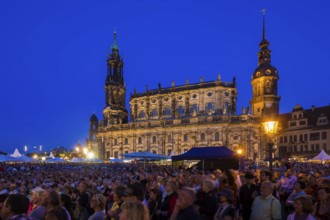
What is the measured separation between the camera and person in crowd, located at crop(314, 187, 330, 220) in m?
6.85

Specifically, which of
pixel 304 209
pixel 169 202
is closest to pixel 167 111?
pixel 169 202

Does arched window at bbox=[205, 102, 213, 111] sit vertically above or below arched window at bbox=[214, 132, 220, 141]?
above

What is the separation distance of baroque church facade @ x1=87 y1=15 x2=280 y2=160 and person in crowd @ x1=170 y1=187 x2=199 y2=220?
5798 cm

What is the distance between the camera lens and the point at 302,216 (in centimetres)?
606

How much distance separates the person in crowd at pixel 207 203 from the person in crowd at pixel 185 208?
1769mm

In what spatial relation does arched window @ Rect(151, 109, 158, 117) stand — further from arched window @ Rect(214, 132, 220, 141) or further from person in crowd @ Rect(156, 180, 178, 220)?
person in crowd @ Rect(156, 180, 178, 220)

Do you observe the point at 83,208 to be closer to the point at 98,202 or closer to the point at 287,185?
the point at 98,202

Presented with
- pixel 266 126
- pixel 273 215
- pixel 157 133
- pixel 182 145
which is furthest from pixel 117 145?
pixel 273 215

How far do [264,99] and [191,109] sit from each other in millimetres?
13888

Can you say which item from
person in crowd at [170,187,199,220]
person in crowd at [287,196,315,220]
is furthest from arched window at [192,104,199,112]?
person in crowd at [170,187,199,220]

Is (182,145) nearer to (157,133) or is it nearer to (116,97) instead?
(157,133)

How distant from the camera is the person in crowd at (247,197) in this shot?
9164mm

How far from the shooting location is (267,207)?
7559 mm

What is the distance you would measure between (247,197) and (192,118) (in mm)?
61299
